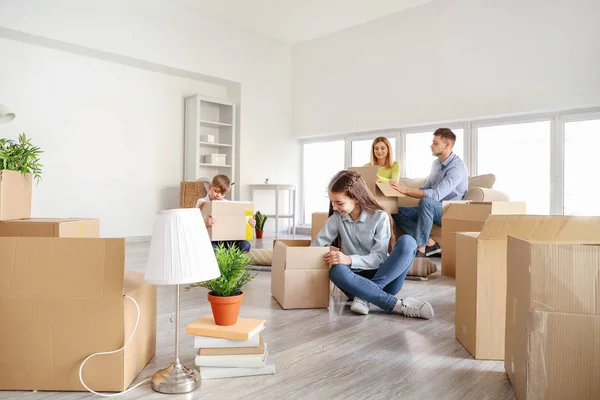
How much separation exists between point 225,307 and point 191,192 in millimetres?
4401

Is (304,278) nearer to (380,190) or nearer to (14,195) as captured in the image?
(14,195)

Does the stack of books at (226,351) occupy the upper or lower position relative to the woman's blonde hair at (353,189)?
lower

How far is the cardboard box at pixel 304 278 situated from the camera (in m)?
2.22

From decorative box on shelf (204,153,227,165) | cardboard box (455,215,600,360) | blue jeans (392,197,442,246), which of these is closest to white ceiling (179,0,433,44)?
decorative box on shelf (204,153,227,165)

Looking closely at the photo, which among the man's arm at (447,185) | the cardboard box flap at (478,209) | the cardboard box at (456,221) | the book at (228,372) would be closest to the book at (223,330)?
the book at (228,372)

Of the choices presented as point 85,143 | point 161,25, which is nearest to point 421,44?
point 161,25

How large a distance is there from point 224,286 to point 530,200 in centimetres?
443

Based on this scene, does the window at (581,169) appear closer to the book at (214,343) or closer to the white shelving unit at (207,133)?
the white shelving unit at (207,133)

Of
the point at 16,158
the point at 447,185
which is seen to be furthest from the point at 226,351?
the point at 447,185

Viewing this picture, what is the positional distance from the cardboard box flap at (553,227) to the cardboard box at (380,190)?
211cm

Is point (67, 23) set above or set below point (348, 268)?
above

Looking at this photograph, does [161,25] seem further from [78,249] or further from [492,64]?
[78,249]

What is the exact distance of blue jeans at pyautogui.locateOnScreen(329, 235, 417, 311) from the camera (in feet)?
6.99

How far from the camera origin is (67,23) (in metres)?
4.60
